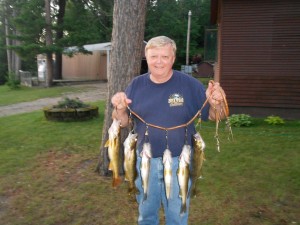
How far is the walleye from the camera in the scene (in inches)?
127

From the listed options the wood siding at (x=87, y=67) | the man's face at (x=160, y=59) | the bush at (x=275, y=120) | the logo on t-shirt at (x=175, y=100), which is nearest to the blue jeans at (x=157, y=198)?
the logo on t-shirt at (x=175, y=100)

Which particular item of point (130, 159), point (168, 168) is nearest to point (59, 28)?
point (130, 159)

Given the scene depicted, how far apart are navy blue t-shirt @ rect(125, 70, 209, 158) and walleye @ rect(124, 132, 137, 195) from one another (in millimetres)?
275

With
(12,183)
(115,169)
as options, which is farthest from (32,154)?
(115,169)

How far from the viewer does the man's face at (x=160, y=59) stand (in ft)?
10.8

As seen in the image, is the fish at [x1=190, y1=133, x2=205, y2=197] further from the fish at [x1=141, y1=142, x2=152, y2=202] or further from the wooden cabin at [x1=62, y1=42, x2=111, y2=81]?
the wooden cabin at [x1=62, y1=42, x2=111, y2=81]

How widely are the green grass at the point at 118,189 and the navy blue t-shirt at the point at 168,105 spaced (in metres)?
2.11

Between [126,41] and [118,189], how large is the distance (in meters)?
2.72

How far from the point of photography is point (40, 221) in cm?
509

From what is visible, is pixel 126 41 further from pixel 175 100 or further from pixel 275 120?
pixel 275 120

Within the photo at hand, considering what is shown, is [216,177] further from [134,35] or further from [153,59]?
[153,59]

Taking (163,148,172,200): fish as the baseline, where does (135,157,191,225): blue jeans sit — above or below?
below

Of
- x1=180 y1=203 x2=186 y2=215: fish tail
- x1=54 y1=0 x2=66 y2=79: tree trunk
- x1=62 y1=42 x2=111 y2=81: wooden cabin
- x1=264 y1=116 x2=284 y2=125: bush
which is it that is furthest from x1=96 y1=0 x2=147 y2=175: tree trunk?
Answer: x1=62 y1=42 x2=111 y2=81: wooden cabin

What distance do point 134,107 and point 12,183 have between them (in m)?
4.14
